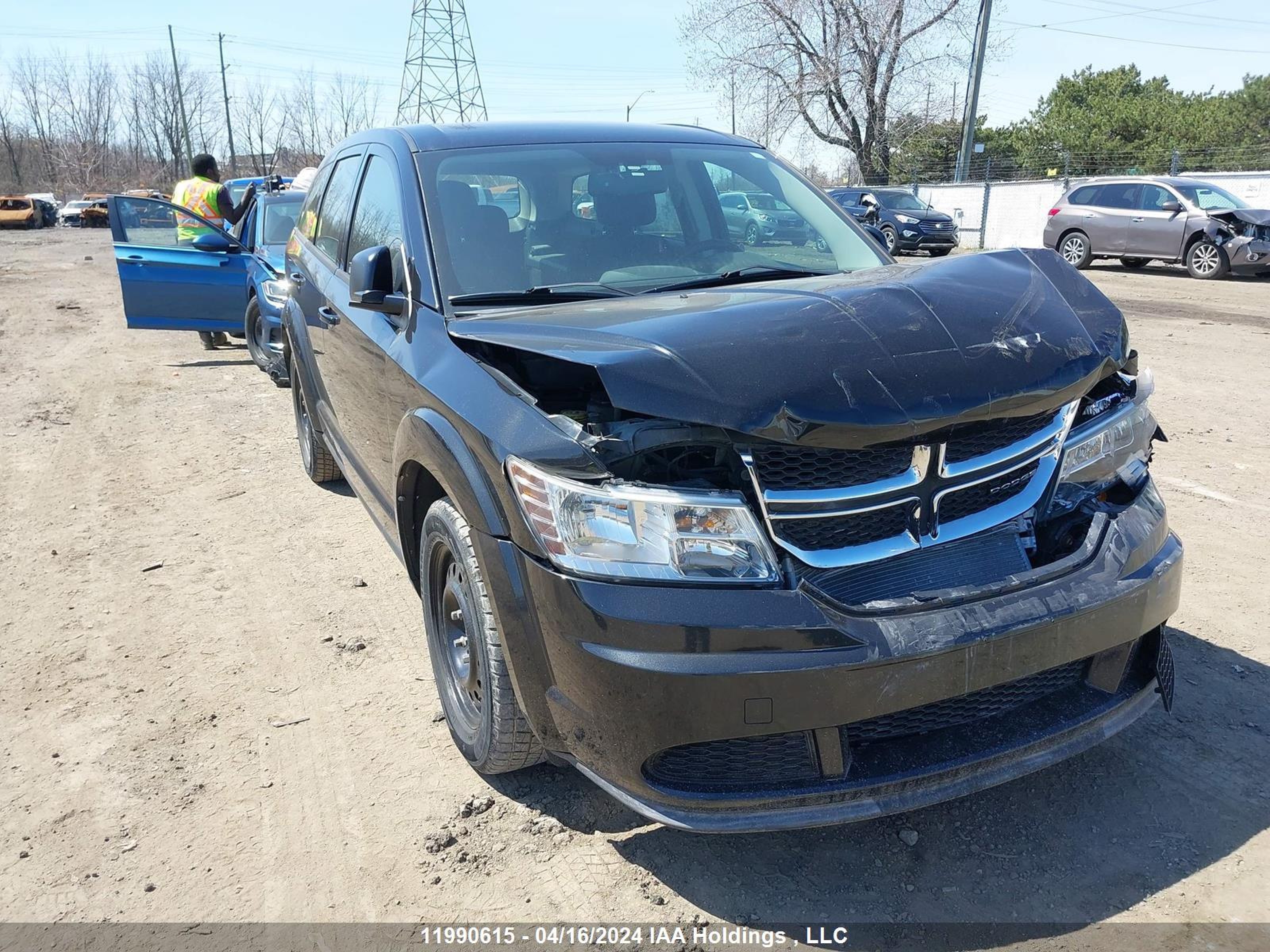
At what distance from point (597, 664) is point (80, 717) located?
224 cm

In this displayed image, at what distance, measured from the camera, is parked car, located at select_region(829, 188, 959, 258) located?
23.1 metres

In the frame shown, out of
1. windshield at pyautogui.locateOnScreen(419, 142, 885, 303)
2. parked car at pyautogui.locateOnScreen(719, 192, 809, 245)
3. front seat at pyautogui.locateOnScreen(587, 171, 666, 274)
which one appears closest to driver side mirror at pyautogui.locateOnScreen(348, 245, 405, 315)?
windshield at pyautogui.locateOnScreen(419, 142, 885, 303)

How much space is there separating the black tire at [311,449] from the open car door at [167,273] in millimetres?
4099

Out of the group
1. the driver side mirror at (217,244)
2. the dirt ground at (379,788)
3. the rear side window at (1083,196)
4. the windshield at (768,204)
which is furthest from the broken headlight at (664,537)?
the rear side window at (1083,196)

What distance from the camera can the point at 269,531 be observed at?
527 centimetres

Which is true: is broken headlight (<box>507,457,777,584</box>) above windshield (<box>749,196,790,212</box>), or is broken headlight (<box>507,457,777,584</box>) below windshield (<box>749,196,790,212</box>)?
below

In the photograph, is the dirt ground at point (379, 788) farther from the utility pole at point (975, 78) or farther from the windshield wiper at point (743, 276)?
the utility pole at point (975, 78)

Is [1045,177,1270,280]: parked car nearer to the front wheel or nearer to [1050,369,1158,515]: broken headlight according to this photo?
the front wheel

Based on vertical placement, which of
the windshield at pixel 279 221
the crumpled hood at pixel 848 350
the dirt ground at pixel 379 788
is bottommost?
the dirt ground at pixel 379 788

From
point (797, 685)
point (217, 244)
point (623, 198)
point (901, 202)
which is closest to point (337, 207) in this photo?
point (623, 198)

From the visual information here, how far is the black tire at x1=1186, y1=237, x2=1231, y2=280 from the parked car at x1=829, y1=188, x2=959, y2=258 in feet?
20.2

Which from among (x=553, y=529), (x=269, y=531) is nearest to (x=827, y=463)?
(x=553, y=529)

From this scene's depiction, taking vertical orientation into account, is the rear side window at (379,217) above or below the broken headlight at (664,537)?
above

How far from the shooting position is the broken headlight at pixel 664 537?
2186 millimetres
